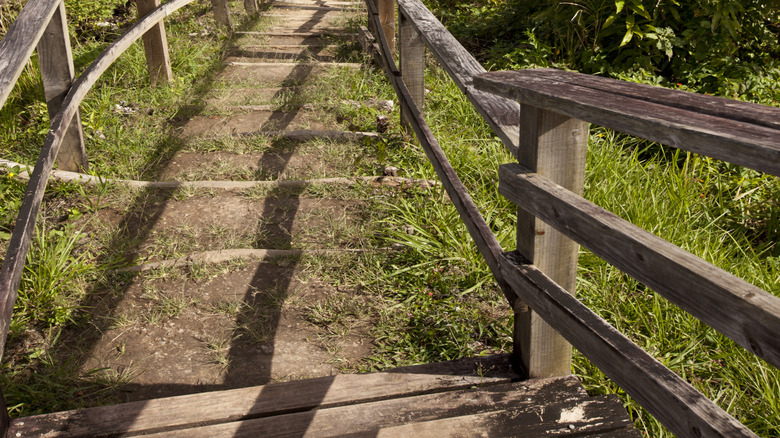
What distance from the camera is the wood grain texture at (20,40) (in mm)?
2320

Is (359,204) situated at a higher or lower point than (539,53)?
lower

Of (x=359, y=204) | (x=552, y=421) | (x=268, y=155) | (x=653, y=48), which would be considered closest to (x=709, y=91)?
(x=653, y=48)

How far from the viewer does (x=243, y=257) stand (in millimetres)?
3191

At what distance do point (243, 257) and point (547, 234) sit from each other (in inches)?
69.7

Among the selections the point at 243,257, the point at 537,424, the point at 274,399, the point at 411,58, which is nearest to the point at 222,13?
the point at 411,58

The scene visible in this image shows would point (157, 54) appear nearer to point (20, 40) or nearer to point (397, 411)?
point (20, 40)

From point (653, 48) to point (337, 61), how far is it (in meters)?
3.01

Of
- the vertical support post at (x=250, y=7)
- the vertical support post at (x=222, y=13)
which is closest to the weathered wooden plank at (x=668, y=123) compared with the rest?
the vertical support post at (x=222, y=13)

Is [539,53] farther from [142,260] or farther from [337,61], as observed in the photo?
[142,260]

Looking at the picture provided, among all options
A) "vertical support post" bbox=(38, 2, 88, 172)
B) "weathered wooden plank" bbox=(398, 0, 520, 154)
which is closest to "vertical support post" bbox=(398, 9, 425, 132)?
"weathered wooden plank" bbox=(398, 0, 520, 154)

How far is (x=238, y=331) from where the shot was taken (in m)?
2.73

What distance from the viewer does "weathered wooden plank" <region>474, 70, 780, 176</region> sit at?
974mm

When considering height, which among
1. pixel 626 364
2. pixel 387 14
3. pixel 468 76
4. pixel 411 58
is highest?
pixel 387 14

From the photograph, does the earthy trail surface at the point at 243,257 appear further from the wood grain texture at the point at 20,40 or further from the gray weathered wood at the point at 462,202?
the wood grain texture at the point at 20,40
